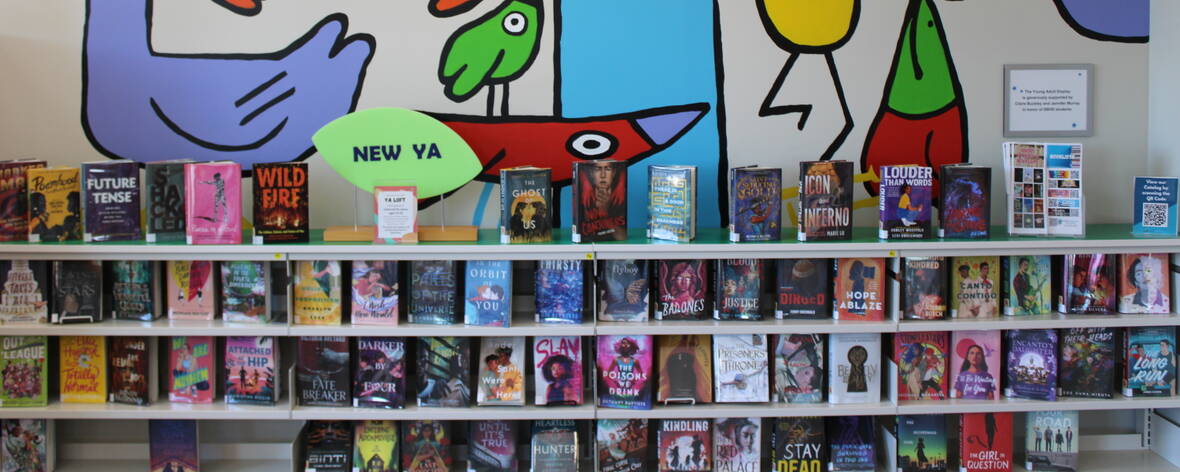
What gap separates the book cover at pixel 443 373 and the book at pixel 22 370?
1367 millimetres

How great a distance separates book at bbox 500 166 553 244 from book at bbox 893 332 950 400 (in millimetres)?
1371

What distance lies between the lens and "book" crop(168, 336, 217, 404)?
3.78 m

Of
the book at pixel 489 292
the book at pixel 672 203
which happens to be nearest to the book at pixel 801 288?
the book at pixel 672 203

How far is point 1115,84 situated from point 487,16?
2493mm

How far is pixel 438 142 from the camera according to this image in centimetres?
377

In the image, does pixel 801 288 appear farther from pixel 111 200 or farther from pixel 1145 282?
pixel 111 200

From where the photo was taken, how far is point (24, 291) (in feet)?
12.1

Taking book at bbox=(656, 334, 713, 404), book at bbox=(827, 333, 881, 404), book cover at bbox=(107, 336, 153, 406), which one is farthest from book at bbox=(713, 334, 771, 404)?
book cover at bbox=(107, 336, 153, 406)

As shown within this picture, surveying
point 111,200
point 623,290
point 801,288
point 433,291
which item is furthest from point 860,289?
point 111,200

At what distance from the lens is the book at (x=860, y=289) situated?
147 inches

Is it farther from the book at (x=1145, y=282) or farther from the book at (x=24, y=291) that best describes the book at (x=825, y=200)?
the book at (x=24, y=291)

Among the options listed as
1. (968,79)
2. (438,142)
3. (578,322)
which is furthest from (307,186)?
(968,79)

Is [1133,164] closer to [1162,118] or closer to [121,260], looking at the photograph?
[1162,118]

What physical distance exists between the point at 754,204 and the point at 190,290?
2.05 m
